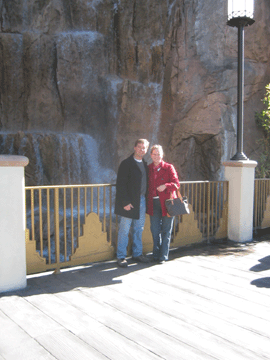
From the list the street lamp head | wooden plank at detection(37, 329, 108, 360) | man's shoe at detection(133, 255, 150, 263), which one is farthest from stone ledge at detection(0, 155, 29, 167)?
the street lamp head

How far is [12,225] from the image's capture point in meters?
4.31

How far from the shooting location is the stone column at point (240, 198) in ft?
23.4

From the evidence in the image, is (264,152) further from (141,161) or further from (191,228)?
(141,161)

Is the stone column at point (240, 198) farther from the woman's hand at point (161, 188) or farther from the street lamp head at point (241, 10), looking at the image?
the street lamp head at point (241, 10)

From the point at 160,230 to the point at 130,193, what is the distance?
2.76 feet

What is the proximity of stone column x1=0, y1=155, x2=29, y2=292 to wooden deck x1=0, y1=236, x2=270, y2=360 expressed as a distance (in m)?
0.21

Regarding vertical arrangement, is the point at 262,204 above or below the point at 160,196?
below

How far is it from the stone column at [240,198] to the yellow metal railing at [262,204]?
1282 mm

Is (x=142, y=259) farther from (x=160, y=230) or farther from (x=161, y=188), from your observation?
(x=161, y=188)

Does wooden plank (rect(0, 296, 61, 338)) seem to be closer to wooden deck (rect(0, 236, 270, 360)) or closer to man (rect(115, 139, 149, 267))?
wooden deck (rect(0, 236, 270, 360))

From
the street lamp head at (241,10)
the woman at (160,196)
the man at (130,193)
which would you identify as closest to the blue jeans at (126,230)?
the man at (130,193)

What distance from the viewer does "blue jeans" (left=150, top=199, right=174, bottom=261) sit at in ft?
18.1

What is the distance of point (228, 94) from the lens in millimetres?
15047

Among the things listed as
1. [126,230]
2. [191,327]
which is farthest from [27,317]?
[126,230]
